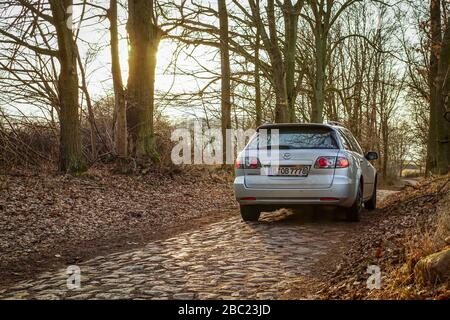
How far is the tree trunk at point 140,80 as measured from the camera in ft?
55.8

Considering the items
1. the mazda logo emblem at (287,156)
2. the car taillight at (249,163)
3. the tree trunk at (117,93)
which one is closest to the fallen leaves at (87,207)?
the tree trunk at (117,93)

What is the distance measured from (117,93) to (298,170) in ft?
30.4

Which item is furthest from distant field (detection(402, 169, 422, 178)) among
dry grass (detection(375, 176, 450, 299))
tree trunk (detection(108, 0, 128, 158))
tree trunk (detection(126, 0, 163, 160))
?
dry grass (detection(375, 176, 450, 299))

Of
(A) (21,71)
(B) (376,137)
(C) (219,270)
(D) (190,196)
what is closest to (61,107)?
(A) (21,71)

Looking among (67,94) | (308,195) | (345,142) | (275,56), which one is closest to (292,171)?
(308,195)

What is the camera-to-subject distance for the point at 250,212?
9812 millimetres

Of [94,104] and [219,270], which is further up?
[94,104]

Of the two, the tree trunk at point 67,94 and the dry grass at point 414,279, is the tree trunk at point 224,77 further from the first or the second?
the dry grass at point 414,279

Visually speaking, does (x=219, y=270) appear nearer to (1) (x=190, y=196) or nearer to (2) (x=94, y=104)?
(1) (x=190, y=196)

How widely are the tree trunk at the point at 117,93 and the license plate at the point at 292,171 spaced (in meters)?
8.44

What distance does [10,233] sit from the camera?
27.7 ft

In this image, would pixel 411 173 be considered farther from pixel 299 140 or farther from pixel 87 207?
pixel 87 207

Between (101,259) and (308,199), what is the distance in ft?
11.9
